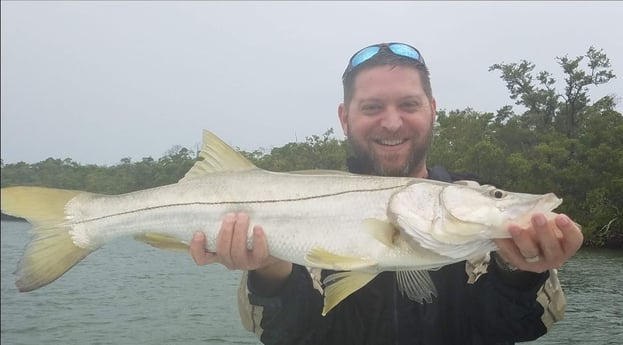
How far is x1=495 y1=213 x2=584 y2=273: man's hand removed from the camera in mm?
2422

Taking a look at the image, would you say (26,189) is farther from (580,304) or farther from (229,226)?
(580,304)

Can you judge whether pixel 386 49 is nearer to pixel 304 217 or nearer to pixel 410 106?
pixel 410 106

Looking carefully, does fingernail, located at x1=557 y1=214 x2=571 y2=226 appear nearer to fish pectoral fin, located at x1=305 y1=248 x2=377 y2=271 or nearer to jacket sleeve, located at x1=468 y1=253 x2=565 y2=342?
jacket sleeve, located at x1=468 y1=253 x2=565 y2=342

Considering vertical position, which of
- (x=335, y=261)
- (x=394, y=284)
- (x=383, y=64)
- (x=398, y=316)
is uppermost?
(x=383, y=64)

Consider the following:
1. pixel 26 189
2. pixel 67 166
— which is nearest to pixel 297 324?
pixel 26 189

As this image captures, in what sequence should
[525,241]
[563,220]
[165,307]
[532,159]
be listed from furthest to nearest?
[532,159]
[165,307]
[525,241]
[563,220]

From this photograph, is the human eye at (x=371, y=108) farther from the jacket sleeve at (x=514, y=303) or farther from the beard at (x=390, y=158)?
the jacket sleeve at (x=514, y=303)

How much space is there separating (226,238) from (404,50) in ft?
5.70

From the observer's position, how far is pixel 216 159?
306 cm

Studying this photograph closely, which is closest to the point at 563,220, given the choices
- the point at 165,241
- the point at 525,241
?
the point at 525,241

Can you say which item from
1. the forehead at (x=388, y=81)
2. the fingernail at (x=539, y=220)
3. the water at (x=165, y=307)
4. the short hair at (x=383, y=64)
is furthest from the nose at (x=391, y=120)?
the water at (x=165, y=307)

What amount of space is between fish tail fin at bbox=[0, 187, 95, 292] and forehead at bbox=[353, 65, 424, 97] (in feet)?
6.14

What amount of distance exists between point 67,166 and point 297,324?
18715mm

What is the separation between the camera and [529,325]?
2.99m
